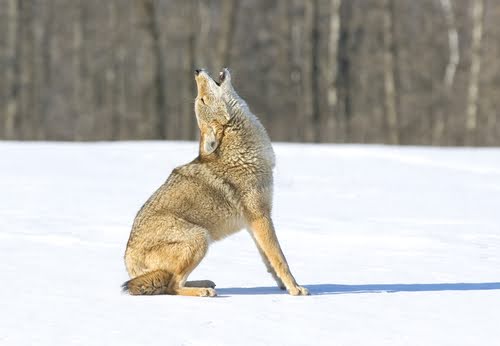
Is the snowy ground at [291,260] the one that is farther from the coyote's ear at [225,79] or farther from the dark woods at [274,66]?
the dark woods at [274,66]

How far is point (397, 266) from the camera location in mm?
7512

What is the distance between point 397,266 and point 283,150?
9.04m

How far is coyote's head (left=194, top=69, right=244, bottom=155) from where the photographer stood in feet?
21.1

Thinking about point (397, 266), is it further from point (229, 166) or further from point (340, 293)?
point (229, 166)

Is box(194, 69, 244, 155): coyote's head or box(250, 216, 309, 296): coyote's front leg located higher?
box(194, 69, 244, 155): coyote's head

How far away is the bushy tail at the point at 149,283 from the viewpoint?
19.1 ft

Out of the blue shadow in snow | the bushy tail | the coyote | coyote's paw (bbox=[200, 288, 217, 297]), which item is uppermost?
the coyote

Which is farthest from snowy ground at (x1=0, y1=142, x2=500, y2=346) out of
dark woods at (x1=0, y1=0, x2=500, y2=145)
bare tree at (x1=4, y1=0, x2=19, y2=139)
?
bare tree at (x1=4, y1=0, x2=19, y2=139)

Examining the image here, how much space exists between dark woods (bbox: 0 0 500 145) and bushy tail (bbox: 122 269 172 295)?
17.8 metres

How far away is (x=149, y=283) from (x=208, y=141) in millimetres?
1056

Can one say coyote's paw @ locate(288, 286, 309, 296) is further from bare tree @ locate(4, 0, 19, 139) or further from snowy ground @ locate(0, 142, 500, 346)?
bare tree @ locate(4, 0, 19, 139)

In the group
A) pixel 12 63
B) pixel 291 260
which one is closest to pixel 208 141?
pixel 291 260

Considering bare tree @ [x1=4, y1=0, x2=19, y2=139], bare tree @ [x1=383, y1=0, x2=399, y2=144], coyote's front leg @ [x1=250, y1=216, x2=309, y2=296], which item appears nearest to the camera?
coyote's front leg @ [x1=250, y1=216, x2=309, y2=296]

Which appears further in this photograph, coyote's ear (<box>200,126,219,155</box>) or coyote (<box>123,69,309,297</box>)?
coyote's ear (<box>200,126,219,155</box>)
